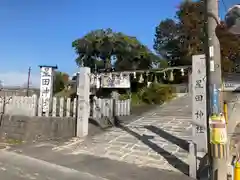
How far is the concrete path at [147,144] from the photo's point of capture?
346 inches

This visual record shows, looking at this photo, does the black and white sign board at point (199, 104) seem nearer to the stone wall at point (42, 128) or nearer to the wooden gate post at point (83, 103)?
the wooden gate post at point (83, 103)

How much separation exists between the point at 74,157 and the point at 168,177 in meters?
3.55

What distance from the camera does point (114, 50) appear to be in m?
31.6

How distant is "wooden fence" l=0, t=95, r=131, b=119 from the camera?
549 inches

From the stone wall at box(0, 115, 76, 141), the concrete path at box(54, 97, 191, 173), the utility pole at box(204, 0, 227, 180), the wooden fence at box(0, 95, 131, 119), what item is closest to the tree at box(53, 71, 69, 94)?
the wooden fence at box(0, 95, 131, 119)

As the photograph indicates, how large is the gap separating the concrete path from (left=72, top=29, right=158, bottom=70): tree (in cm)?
1587

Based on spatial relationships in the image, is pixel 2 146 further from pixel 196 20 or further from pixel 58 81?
pixel 58 81

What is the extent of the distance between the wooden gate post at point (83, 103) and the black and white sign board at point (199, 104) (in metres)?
5.44

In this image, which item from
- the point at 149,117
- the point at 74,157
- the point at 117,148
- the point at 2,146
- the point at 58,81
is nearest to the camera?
the point at 74,157

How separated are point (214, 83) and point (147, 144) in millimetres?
5750

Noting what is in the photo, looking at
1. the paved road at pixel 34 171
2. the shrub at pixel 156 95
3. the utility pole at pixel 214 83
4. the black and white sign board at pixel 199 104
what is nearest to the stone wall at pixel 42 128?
the paved road at pixel 34 171

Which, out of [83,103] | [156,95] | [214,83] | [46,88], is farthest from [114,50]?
[214,83]

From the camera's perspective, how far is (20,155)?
10.0 meters

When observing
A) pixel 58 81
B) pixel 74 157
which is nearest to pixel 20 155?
pixel 74 157
